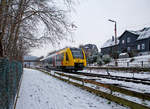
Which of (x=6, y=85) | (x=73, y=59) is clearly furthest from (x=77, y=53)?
(x=6, y=85)

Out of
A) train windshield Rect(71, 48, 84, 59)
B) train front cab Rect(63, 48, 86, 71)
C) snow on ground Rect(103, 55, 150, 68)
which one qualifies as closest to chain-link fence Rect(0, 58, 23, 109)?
train front cab Rect(63, 48, 86, 71)

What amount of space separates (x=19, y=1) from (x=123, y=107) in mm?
5854

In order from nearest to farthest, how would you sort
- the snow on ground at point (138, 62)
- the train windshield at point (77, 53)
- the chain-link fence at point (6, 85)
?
the chain-link fence at point (6, 85) → the train windshield at point (77, 53) → the snow on ground at point (138, 62)

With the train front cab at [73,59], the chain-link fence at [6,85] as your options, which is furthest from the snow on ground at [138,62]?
the chain-link fence at [6,85]

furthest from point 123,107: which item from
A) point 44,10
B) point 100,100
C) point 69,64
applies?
point 69,64

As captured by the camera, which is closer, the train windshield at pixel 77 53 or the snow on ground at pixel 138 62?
the train windshield at pixel 77 53

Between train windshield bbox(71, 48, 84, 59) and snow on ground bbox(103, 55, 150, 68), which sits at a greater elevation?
train windshield bbox(71, 48, 84, 59)

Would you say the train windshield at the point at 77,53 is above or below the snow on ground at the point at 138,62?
above

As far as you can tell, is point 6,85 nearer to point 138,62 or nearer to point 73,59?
point 73,59

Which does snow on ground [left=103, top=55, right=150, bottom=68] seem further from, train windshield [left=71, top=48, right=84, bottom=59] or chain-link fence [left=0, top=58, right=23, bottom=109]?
chain-link fence [left=0, top=58, right=23, bottom=109]

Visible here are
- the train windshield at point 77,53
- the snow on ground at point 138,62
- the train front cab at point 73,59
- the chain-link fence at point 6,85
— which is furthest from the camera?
the snow on ground at point 138,62

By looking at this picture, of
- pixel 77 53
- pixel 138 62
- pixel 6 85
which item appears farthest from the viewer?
pixel 138 62

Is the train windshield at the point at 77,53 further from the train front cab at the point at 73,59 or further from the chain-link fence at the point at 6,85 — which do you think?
the chain-link fence at the point at 6,85

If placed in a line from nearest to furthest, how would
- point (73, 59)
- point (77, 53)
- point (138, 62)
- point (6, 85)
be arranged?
point (6, 85) < point (73, 59) < point (77, 53) < point (138, 62)
